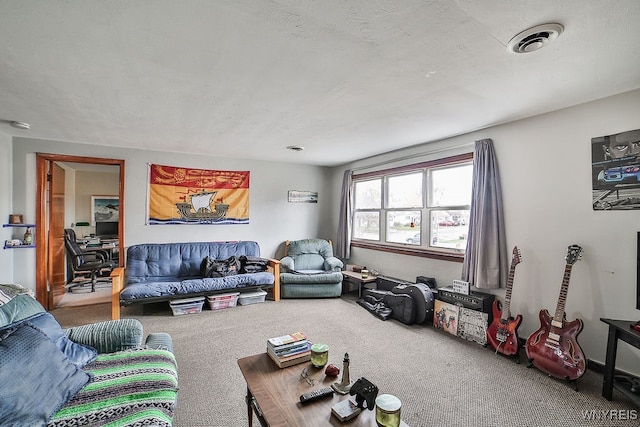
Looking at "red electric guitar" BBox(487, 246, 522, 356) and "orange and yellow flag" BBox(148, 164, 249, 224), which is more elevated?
"orange and yellow flag" BBox(148, 164, 249, 224)

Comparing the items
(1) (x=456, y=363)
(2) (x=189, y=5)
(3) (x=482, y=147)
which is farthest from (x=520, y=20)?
(1) (x=456, y=363)

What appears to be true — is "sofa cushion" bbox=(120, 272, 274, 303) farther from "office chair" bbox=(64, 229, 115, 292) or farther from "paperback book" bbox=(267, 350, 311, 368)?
"paperback book" bbox=(267, 350, 311, 368)

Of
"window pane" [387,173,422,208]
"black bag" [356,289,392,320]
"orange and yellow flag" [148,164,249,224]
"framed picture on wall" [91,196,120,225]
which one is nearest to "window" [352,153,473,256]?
"window pane" [387,173,422,208]

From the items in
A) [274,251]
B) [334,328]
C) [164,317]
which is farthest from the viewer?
[274,251]

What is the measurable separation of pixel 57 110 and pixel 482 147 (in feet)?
13.9

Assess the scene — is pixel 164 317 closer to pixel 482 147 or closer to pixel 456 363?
pixel 456 363

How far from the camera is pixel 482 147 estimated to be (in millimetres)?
3156

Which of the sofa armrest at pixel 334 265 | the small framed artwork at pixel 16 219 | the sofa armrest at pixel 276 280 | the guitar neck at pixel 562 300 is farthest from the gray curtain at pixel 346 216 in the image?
the small framed artwork at pixel 16 219

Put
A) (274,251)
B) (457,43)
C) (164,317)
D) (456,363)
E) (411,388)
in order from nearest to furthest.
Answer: (457,43), (411,388), (456,363), (164,317), (274,251)

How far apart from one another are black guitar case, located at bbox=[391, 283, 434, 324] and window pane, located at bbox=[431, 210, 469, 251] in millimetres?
655

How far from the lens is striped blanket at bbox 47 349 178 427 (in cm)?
128

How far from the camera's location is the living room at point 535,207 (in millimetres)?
2297

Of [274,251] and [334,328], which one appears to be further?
[274,251]

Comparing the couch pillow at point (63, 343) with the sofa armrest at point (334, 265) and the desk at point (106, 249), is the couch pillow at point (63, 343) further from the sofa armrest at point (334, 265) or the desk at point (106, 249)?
the desk at point (106, 249)
